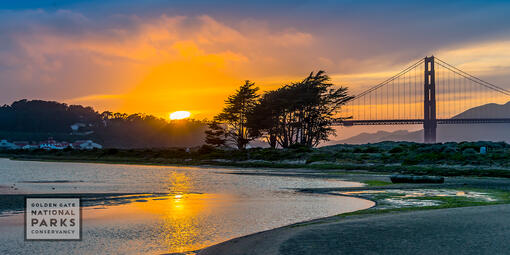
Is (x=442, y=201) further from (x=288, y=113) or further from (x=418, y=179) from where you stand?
(x=288, y=113)

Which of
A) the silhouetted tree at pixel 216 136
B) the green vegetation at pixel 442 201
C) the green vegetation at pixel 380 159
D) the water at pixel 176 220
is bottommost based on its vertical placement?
the water at pixel 176 220

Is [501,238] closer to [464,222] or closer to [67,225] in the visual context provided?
[464,222]

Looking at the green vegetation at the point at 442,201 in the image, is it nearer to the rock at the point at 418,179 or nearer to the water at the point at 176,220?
the water at the point at 176,220

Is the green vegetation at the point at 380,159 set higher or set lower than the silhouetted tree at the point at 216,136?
lower

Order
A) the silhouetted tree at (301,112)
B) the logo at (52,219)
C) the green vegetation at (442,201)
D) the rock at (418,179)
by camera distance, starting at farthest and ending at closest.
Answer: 1. the silhouetted tree at (301,112)
2. the rock at (418,179)
3. the green vegetation at (442,201)
4. the logo at (52,219)

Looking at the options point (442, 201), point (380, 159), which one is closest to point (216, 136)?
point (380, 159)

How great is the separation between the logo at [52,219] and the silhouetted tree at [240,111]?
64318 millimetres

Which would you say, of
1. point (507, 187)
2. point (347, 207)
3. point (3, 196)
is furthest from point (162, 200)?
point (507, 187)

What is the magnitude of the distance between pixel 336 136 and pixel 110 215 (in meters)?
64.2

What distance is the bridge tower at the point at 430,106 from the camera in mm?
101475

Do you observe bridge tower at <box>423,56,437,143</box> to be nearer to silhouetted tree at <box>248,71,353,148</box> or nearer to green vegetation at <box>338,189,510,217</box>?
silhouetted tree at <box>248,71,353,148</box>

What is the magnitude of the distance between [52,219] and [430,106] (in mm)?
103282

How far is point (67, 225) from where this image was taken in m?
13.4

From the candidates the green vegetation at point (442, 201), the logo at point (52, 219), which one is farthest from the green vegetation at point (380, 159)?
the logo at point (52, 219)
